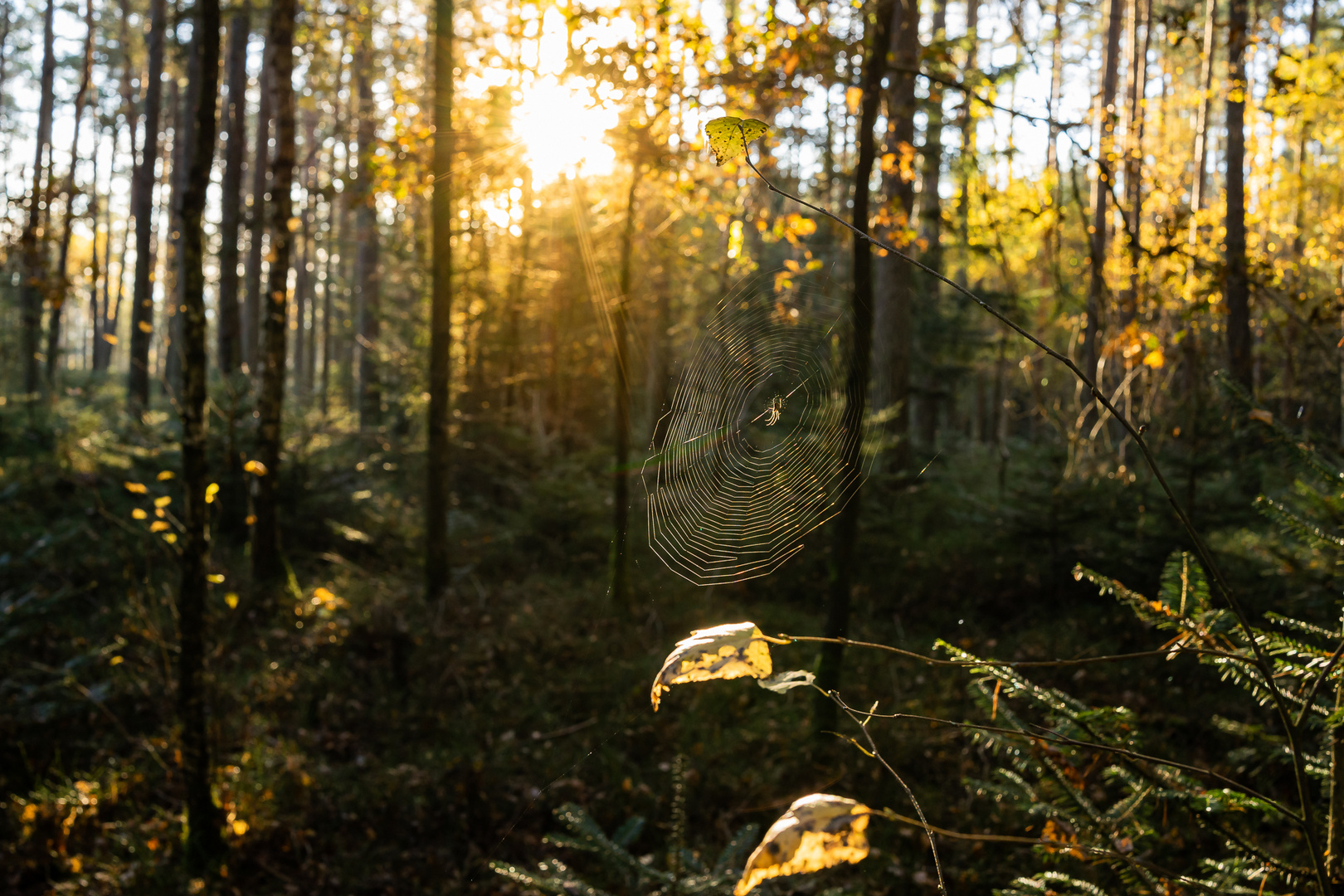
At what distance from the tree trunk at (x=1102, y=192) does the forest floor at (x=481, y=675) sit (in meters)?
1.37

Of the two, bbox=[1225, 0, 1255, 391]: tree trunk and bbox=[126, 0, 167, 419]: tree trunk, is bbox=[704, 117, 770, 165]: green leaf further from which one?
bbox=[126, 0, 167, 419]: tree trunk

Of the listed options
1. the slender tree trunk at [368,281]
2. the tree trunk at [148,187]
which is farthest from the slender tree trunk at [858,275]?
the tree trunk at [148,187]

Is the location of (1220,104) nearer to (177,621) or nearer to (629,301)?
(629,301)

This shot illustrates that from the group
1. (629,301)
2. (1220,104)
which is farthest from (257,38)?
(1220,104)

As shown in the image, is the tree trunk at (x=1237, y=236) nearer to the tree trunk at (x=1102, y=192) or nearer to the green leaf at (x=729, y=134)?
the tree trunk at (x=1102, y=192)

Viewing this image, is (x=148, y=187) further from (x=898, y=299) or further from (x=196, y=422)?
(x=196, y=422)

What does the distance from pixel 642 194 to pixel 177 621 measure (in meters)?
6.38

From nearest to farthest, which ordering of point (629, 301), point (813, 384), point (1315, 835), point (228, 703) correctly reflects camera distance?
1. point (1315, 835)
2. point (813, 384)
3. point (228, 703)
4. point (629, 301)

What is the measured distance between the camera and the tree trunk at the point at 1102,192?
512 cm

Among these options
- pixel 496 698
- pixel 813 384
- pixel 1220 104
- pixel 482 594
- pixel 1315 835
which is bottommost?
pixel 496 698

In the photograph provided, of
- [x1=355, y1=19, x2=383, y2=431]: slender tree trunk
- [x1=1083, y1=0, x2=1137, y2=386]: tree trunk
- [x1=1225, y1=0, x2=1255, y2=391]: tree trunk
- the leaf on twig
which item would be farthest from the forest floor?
[x1=355, y1=19, x2=383, y2=431]: slender tree trunk

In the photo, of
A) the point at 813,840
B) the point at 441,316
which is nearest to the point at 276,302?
the point at 441,316

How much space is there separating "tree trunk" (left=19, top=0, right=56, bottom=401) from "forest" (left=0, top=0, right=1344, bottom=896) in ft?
0.93

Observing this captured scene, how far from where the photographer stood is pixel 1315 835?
110 cm
